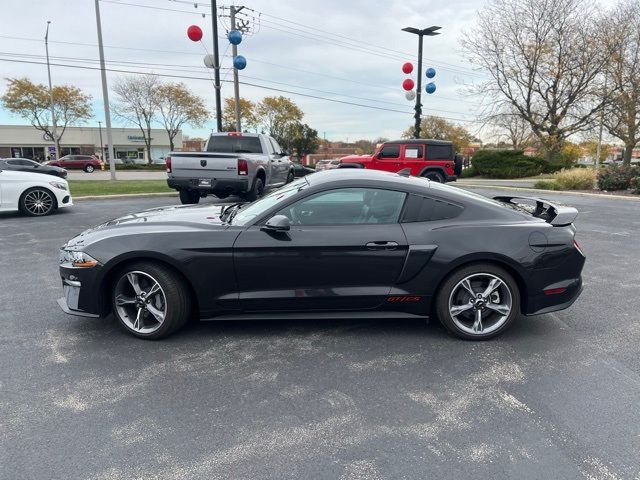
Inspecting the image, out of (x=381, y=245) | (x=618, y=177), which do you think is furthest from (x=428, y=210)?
(x=618, y=177)

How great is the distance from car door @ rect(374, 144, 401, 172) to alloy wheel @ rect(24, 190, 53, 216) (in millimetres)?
11176

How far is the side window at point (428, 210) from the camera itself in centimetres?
368

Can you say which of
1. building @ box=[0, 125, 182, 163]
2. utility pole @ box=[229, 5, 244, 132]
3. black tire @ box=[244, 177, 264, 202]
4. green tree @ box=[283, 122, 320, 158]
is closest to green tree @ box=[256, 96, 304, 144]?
green tree @ box=[283, 122, 320, 158]

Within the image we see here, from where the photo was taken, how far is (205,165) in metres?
9.94

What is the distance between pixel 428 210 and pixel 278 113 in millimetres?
51741

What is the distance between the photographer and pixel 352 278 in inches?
141

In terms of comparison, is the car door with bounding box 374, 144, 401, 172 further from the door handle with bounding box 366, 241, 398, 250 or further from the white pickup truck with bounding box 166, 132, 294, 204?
the door handle with bounding box 366, 241, 398, 250

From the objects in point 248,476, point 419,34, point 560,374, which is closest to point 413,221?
point 560,374

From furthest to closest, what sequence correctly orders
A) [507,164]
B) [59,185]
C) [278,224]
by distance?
[507,164] → [59,185] → [278,224]

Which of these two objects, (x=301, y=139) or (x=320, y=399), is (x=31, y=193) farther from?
(x=301, y=139)

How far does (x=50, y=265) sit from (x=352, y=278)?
15.1ft

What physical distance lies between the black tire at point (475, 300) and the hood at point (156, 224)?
194 cm

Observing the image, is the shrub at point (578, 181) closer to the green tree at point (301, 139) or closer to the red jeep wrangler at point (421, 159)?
the red jeep wrangler at point (421, 159)

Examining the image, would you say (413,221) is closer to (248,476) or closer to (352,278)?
(352,278)
